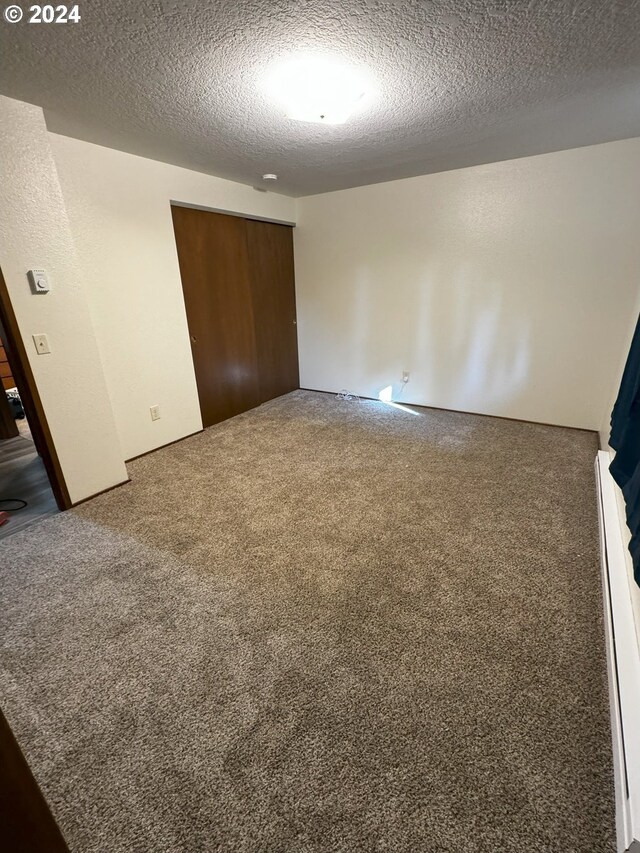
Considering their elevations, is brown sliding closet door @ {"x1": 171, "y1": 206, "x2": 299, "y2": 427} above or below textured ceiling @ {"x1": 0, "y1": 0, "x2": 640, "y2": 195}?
below

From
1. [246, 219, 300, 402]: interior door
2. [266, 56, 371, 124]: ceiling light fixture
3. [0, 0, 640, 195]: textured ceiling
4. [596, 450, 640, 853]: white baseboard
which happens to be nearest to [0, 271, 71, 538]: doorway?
[0, 0, 640, 195]: textured ceiling

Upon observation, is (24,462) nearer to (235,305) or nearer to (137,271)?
(137,271)

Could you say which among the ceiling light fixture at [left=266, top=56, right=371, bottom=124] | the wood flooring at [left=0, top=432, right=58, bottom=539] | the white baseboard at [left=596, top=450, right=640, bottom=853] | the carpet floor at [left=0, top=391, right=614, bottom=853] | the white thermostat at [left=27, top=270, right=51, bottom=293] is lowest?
the wood flooring at [left=0, top=432, right=58, bottom=539]

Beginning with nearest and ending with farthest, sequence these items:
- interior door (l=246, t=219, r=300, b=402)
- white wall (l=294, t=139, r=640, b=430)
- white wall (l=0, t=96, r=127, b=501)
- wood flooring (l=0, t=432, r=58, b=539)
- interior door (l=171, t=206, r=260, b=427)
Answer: white wall (l=0, t=96, r=127, b=501) < wood flooring (l=0, t=432, r=58, b=539) < white wall (l=294, t=139, r=640, b=430) < interior door (l=171, t=206, r=260, b=427) < interior door (l=246, t=219, r=300, b=402)

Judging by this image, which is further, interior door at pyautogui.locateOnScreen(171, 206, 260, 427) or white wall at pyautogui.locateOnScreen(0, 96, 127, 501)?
interior door at pyautogui.locateOnScreen(171, 206, 260, 427)

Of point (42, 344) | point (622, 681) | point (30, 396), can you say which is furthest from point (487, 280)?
point (30, 396)

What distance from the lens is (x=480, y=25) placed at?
4.60 ft

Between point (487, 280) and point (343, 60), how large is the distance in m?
2.39

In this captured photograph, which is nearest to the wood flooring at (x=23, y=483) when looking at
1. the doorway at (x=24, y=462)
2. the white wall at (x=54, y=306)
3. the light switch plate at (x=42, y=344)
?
the doorway at (x=24, y=462)

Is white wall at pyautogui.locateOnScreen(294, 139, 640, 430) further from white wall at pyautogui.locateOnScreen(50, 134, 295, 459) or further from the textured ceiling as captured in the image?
white wall at pyautogui.locateOnScreen(50, 134, 295, 459)

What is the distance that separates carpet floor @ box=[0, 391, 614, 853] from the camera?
3.29ft

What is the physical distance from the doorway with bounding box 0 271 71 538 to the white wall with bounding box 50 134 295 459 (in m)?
0.67

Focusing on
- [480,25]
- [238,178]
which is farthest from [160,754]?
[238,178]

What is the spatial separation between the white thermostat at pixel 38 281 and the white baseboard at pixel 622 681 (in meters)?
3.17
